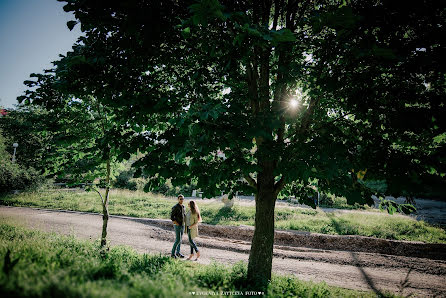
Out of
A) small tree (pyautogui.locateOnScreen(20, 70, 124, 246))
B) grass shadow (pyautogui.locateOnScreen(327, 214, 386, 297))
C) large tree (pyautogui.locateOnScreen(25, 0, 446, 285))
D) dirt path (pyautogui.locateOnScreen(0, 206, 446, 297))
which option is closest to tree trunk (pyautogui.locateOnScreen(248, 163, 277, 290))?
large tree (pyautogui.locateOnScreen(25, 0, 446, 285))

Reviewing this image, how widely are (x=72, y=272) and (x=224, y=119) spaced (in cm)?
280

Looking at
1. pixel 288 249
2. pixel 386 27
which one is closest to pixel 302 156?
pixel 386 27

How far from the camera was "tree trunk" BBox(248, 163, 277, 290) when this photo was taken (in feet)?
16.3

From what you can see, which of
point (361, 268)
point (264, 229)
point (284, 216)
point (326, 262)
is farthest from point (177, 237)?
point (284, 216)

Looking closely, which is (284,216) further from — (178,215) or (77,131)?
(77,131)

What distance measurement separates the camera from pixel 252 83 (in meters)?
4.95

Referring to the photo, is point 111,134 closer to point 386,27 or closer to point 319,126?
point 319,126

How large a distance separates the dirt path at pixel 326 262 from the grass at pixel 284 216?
241 cm

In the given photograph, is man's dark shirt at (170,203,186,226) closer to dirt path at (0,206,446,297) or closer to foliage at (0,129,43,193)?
dirt path at (0,206,446,297)

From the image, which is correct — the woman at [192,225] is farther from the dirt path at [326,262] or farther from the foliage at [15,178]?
the foliage at [15,178]

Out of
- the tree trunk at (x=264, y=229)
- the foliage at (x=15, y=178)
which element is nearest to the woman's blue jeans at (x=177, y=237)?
the tree trunk at (x=264, y=229)

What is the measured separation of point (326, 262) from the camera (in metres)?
8.09

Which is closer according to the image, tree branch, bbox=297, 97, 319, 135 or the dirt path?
tree branch, bbox=297, 97, 319, 135

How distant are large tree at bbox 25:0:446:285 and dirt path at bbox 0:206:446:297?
328cm
